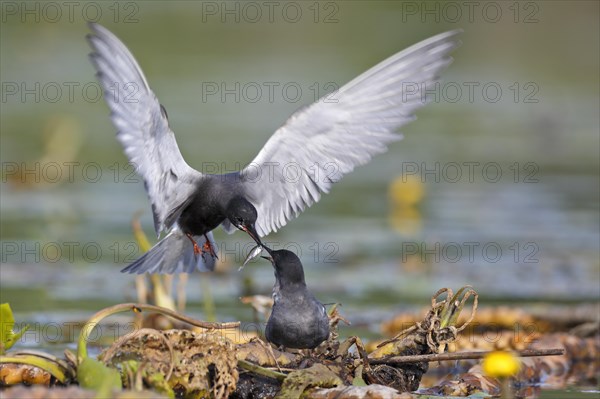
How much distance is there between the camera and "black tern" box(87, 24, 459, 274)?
5.71m

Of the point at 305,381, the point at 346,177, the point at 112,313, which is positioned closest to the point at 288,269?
the point at 305,381

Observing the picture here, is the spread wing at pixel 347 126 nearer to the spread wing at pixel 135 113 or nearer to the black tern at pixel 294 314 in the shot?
the spread wing at pixel 135 113

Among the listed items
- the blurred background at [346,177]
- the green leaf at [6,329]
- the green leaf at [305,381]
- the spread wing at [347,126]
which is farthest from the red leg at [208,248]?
the green leaf at [6,329]

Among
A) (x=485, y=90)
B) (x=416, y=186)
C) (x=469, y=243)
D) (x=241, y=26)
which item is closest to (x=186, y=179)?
(x=469, y=243)

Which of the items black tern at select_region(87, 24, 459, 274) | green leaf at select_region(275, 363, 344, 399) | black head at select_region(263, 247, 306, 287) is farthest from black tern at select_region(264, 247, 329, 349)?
black tern at select_region(87, 24, 459, 274)

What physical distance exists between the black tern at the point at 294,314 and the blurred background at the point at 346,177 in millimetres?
2374

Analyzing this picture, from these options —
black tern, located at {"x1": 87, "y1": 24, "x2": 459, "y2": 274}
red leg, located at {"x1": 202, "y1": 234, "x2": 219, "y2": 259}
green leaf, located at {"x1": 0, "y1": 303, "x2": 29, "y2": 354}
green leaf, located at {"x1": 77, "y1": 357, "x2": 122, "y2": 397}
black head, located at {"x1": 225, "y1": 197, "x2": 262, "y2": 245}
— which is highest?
black tern, located at {"x1": 87, "y1": 24, "x2": 459, "y2": 274}

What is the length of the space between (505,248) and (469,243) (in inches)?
12.8

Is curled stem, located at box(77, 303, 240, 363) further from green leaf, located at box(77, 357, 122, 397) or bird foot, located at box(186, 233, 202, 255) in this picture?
bird foot, located at box(186, 233, 202, 255)

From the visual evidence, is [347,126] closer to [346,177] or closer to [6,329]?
[6,329]

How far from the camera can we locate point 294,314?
16.9 feet

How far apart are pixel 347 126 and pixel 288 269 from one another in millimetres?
1083

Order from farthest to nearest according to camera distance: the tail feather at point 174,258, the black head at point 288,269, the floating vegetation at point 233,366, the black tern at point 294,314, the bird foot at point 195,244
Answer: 1. the bird foot at point 195,244
2. the tail feather at point 174,258
3. the black head at point 288,269
4. the black tern at point 294,314
5. the floating vegetation at point 233,366

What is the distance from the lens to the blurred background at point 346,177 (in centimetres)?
884
